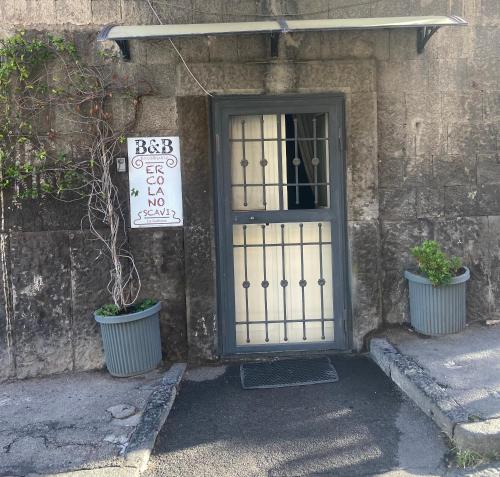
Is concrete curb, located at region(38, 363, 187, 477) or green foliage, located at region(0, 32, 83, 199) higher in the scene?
green foliage, located at region(0, 32, 83, 199)

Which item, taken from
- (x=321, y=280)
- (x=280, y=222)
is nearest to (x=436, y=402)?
(x=321, y=280)

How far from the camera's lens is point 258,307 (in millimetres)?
5219

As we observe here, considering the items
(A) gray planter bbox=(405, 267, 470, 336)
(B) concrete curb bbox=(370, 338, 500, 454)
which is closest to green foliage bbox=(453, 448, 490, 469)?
(B) concrete curb bbox=(370, 338, 500, 454)

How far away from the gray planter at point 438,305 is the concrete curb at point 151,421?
90.5 inches

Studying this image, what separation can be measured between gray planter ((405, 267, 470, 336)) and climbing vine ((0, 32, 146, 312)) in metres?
2.71

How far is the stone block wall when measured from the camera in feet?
16.0

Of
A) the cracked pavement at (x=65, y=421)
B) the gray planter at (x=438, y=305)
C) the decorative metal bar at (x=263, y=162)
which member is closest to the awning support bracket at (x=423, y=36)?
the decorative metal bar at (x=263, y=162)

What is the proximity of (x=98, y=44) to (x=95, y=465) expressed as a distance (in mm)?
3628

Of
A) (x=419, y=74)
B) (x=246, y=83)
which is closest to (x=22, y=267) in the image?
(x=246, y=83)

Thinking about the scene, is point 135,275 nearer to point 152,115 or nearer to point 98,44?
point 152,115

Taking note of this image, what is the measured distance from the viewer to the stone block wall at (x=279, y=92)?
4871 millimetres

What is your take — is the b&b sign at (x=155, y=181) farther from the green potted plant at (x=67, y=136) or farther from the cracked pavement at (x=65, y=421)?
the cracked pavement at (x=65, y=421)

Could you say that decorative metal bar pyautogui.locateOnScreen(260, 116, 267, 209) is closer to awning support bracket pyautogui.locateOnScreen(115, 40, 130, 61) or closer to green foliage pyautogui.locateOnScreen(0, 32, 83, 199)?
awning support bracket pyautogui.locateOnScreen(115, 40, 130, 61)

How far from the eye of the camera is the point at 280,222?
510 cm
